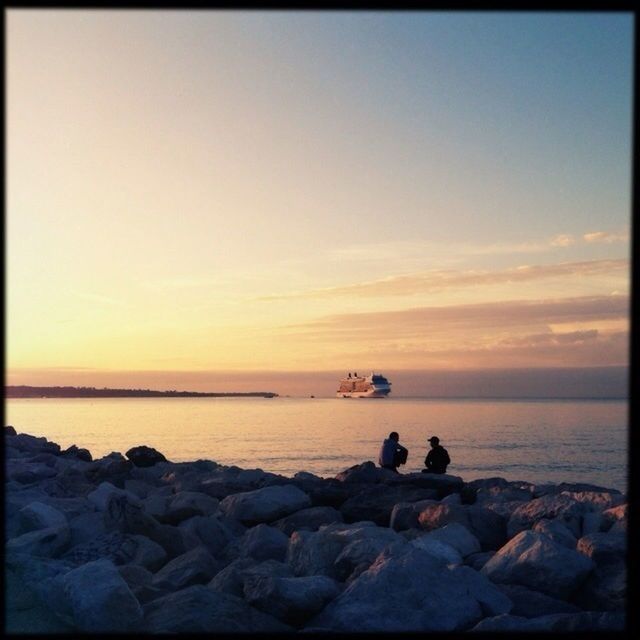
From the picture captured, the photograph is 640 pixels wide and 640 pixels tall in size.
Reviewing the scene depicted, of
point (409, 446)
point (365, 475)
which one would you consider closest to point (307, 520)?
point (365, 475)

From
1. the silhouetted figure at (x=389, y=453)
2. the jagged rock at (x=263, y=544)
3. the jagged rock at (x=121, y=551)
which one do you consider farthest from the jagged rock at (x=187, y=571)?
the silhouetted figure at (x=389, y=453)

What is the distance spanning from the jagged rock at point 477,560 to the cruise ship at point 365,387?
303ft

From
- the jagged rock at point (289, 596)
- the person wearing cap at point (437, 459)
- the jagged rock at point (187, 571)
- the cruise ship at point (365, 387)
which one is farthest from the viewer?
the cruise ship at point (365, 387)

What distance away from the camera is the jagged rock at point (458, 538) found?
18.2ft

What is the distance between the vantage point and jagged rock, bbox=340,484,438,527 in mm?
7168

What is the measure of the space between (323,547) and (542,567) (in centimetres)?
139

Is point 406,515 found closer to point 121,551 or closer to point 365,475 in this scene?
point 121,551

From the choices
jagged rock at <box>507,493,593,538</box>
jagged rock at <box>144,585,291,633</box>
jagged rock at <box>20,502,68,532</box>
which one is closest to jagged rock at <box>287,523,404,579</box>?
jagged rock at <box>144,585,291,633</box>

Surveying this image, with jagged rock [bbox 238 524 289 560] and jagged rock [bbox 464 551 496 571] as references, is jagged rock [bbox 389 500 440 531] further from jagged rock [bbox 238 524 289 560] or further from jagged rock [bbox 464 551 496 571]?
jagged rock [bbox 238 524 289 560]

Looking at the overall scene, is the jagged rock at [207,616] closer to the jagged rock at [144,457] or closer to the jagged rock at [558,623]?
the jagged rock at [558,623]

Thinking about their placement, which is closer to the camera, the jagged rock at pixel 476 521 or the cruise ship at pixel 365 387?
the jagged rock at pixel 476 521

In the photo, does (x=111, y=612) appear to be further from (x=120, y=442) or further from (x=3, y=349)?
(x=120, y=442)

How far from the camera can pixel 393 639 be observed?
194 cm

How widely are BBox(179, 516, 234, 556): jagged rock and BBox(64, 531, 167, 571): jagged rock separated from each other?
0.49 meters
